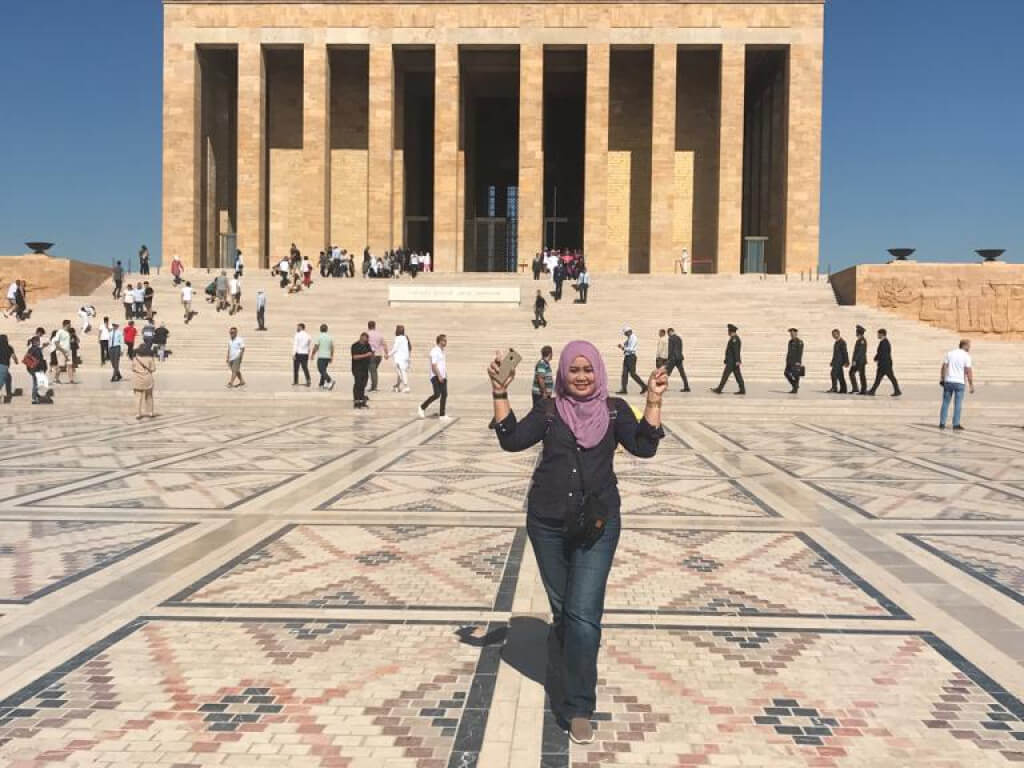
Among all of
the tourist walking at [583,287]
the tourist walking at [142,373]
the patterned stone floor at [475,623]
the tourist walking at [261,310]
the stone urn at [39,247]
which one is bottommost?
the patterned stone floor at [475,623]

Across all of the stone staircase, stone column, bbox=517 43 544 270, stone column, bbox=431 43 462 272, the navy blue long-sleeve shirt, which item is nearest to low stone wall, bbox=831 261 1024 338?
the stone staircase

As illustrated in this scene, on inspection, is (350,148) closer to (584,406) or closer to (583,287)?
(583,287)

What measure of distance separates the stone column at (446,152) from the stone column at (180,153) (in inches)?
374

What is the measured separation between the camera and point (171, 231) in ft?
110

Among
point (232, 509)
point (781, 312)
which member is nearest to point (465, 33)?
point (781, 312)

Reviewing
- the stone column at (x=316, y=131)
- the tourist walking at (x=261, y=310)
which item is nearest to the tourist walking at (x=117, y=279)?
the tourist walking at (x=261, y=310)

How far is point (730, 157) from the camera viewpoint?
32906 millimetres

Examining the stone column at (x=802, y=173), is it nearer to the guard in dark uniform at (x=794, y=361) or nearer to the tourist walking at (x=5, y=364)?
the guard in dark uniform at (x=794, y=361)

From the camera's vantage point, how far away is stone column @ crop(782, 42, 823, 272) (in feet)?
107

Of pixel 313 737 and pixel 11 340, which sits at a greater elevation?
pixel 11 340

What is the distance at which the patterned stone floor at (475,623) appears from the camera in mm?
2893

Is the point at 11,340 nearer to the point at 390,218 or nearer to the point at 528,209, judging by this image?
the point at 390,218

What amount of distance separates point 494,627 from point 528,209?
100 ft

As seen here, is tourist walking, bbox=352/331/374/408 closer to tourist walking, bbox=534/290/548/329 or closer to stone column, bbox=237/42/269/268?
tourist walking, bbox=534/290/548/329
